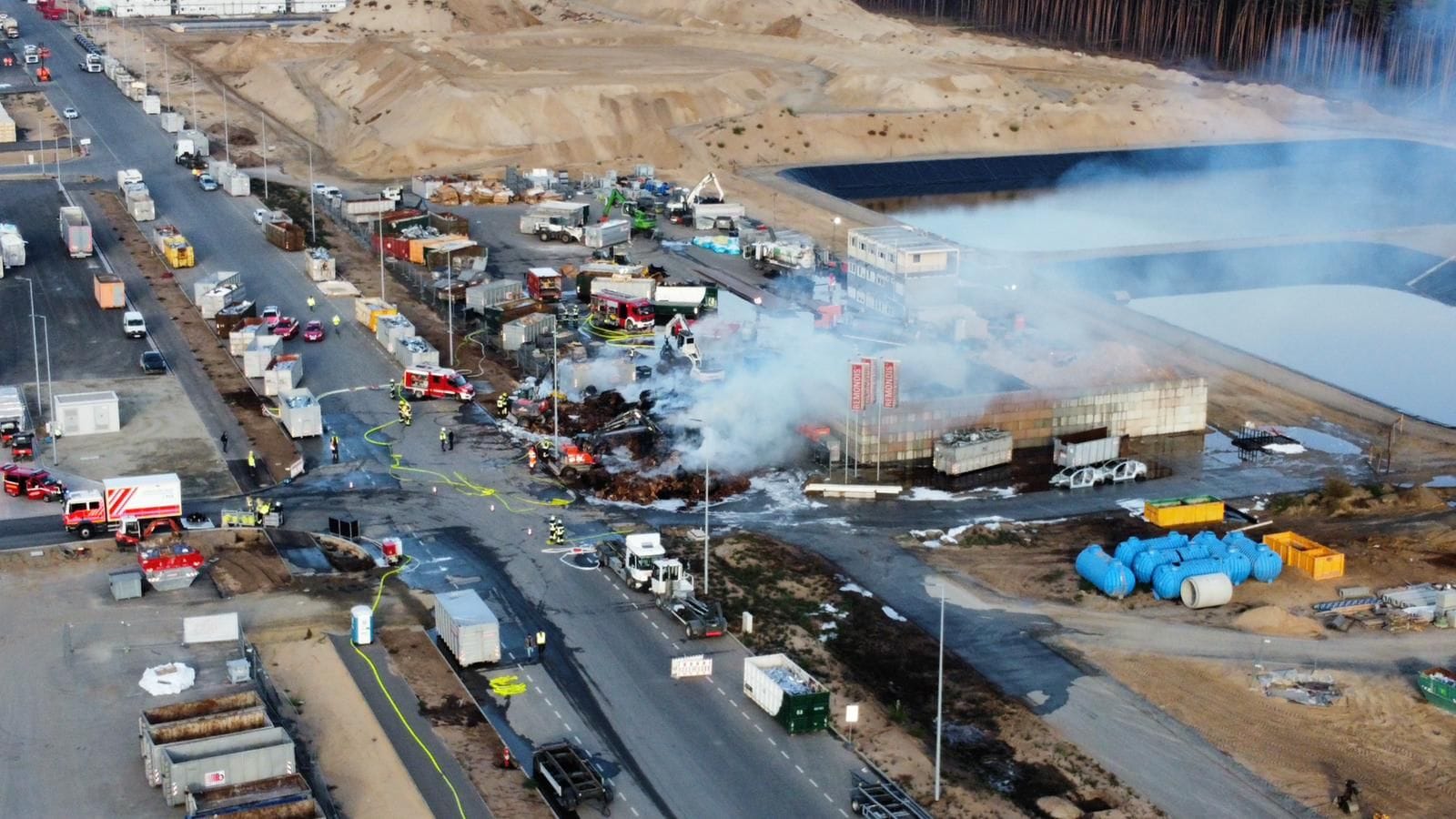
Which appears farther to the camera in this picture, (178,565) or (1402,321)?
(1402,321)

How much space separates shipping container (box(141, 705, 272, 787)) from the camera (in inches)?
1452

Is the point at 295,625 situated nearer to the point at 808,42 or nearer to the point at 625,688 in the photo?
the point at 625,688

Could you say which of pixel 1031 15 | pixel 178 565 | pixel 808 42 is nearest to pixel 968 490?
pixel 178 565

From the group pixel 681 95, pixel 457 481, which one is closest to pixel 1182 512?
pixel 457 481

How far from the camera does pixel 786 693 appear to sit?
40.0 metres

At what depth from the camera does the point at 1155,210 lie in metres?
110

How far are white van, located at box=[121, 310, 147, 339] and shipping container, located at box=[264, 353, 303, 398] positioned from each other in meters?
8.96

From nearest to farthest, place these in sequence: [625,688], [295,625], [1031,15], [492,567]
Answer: [625,688] < [295,625] < [492,567] < [1031,15]

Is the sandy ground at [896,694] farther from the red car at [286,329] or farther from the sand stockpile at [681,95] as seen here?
the sand stockpile at [681,95]

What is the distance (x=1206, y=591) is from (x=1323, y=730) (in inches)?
277

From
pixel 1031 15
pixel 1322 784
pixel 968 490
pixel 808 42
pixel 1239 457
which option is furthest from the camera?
pixel 1031 15

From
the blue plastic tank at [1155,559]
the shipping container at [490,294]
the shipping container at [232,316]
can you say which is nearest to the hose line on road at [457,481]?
the shipping container at [232,316]

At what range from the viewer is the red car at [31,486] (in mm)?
54094

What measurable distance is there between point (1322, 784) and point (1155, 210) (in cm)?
7513
